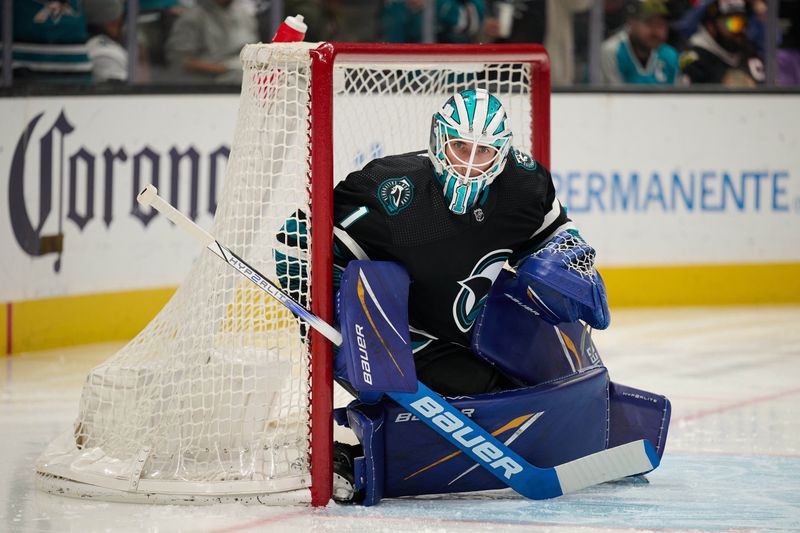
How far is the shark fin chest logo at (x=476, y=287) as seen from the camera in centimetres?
353

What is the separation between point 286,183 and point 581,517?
43.5 inches

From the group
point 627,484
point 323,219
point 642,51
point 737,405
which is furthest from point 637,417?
point 642,51

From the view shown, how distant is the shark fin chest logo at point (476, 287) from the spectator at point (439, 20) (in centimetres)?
350

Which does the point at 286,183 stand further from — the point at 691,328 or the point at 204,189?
the point at 691,328

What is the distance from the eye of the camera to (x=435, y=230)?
346cm

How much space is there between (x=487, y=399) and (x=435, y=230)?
426 millimetres

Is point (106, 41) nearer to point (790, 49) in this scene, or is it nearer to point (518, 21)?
point (518, 21)

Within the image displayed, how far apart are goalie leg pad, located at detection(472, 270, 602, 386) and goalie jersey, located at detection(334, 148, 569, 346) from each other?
6 cm

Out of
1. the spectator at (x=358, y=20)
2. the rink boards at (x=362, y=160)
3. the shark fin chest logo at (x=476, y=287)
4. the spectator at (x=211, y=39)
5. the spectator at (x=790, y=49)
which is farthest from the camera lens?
the spectator at (x=790, y=49)

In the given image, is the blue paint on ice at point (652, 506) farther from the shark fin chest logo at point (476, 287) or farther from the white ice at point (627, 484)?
the shark fin chest logo at point (476, 287)

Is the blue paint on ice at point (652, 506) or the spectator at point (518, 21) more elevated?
the spectator at point (518, 21)

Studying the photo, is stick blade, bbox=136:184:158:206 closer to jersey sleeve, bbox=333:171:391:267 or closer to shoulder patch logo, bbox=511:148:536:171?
jersey sleeve, bbox=333:171:391:267

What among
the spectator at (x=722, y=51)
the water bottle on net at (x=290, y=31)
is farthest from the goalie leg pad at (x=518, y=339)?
the spectator at (x=722, y=51)

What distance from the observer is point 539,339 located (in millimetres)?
3645
